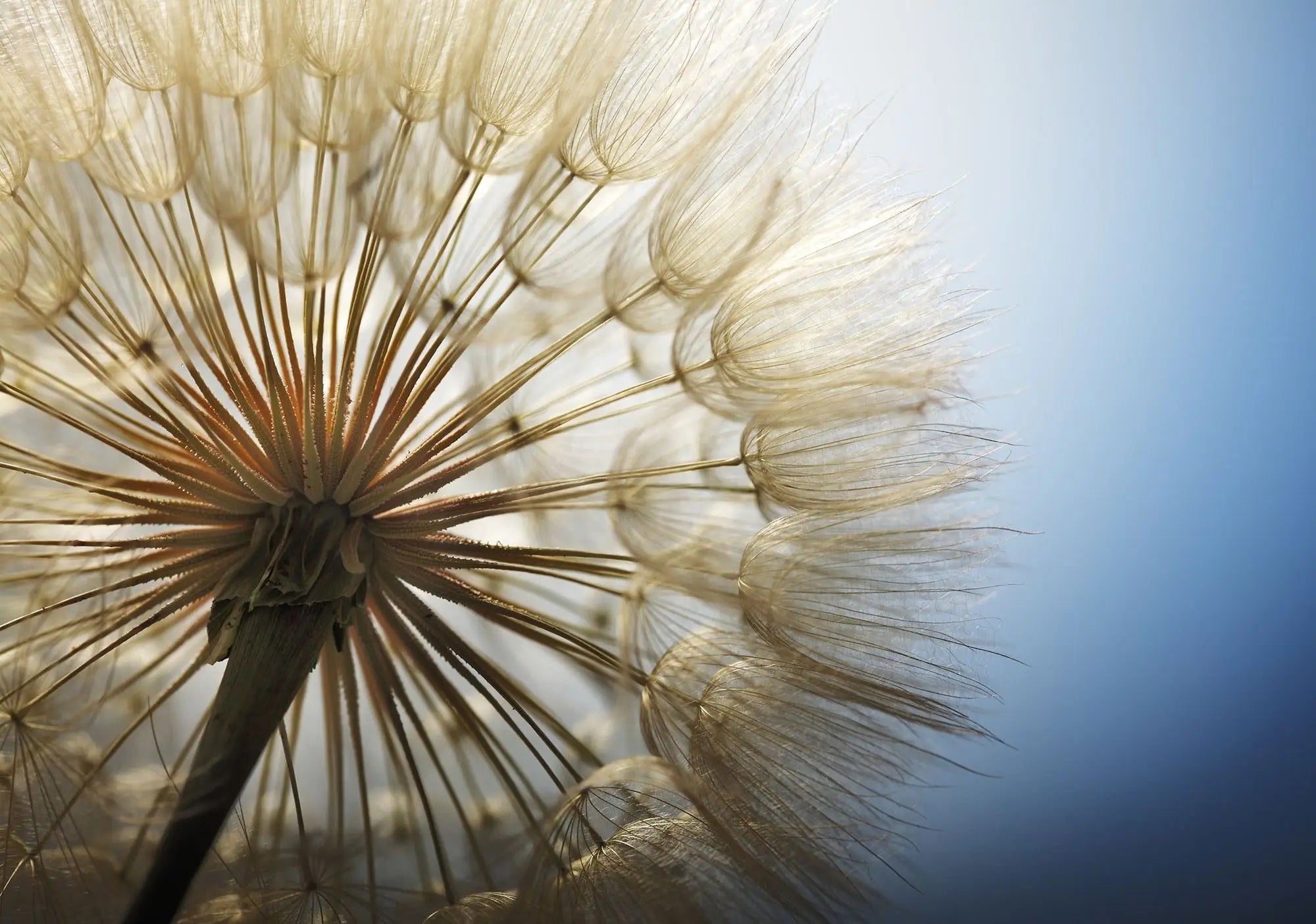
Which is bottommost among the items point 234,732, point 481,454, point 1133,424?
point 234,732

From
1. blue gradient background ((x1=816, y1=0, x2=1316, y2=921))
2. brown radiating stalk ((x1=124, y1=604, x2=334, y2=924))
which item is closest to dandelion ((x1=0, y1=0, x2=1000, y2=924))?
brown radiating stalk ((x1=124, y1=604, x2=334, y2=924))

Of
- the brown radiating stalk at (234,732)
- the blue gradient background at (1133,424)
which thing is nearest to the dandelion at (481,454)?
the brown radiating stalk at (234,732)

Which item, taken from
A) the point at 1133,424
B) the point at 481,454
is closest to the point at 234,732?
the point at 481,454

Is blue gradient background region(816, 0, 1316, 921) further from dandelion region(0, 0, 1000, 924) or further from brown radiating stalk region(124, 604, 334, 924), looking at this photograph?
brown radiating stalk region(124, 604, 334, 924)

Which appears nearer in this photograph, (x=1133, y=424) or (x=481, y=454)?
(x=481, y=454)

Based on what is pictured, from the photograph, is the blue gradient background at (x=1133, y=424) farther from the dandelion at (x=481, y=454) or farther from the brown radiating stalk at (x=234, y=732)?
the brown radiating stalk at (x=234, y=732)

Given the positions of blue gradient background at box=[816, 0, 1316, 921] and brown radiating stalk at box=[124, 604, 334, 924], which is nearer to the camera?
brown radiating stalk at box=[124, 604, 334, 924]

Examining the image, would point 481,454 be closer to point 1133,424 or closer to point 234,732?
point 234,732
